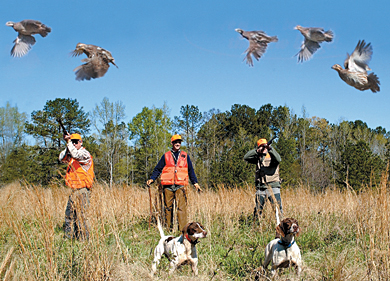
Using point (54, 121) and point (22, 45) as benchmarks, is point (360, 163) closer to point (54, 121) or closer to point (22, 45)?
point (22, 45)

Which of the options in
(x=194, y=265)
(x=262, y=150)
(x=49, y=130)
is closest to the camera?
(x=194, y=265)

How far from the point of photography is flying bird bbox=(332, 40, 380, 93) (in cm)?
350

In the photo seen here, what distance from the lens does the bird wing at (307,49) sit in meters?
4.05

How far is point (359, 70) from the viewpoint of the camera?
3.72 metres

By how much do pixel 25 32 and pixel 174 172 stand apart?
10.1 ft

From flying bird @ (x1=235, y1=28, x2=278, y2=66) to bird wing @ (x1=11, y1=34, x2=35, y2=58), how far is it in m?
2.80

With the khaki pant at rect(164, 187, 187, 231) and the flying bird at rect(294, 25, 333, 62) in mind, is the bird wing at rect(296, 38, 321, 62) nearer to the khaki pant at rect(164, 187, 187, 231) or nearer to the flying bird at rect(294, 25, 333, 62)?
the flying bird at rect(294, 25, 333, 62)

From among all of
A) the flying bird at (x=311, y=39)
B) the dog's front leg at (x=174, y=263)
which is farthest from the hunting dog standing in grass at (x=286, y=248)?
the flying bird at (x=311, y=39)

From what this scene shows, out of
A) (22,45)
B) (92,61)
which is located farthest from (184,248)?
(22,45)

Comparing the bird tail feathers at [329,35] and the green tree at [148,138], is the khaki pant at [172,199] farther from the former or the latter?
the green tree at [148,138]

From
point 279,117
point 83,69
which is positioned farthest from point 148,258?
point 279,117

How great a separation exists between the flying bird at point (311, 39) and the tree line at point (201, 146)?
9.26 meters

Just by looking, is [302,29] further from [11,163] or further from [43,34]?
[11,163]

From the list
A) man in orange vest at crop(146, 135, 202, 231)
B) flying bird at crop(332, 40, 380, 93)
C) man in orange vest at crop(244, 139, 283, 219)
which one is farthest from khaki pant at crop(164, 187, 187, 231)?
flying bird at crop(332, 40, 380, 93)
